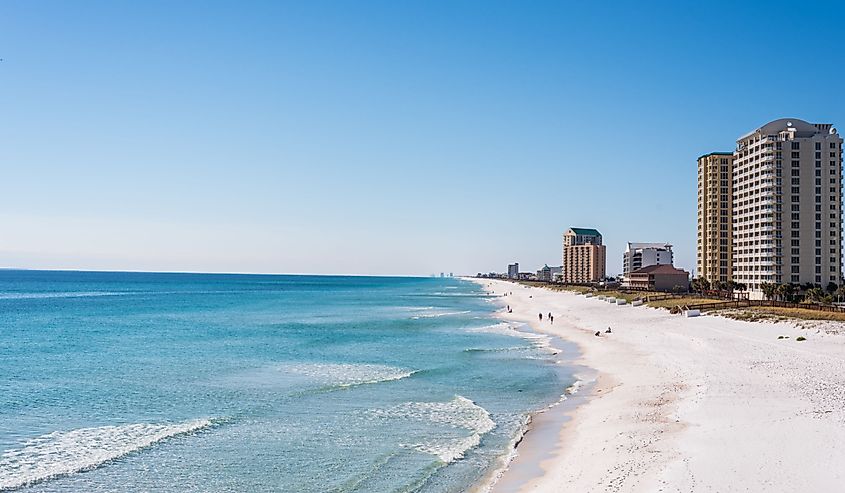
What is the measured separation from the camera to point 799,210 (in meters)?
101

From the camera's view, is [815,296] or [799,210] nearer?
[815,296]

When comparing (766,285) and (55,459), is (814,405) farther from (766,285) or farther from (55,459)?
(766,285)

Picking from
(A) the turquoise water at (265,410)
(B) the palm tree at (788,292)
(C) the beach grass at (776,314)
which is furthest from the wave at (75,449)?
(B) the palm tree at (788,292)

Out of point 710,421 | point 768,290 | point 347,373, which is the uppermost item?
point 768,290

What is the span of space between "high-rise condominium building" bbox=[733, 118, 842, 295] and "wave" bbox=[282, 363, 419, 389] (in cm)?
8001

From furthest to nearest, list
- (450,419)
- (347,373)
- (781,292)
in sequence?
(781,292)
(347,373)
(450,419)

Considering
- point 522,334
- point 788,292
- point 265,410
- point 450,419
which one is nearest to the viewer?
point 450,419

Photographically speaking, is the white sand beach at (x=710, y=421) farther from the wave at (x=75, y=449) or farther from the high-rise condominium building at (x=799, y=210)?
the high-rise condominium building at (x=799, y=210)

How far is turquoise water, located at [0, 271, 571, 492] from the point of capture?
20609mm

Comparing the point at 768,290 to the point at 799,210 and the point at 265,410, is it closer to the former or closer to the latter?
the point at 799,210

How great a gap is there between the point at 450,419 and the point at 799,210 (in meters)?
93.2

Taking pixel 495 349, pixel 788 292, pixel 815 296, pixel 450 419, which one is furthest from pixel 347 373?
pixel 788 292

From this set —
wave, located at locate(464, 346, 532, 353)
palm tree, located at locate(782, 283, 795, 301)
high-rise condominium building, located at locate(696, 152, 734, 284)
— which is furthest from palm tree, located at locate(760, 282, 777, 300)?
wave, located at locate(464, 346, 532, 353)

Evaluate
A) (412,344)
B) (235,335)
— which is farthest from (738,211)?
(235,335)
